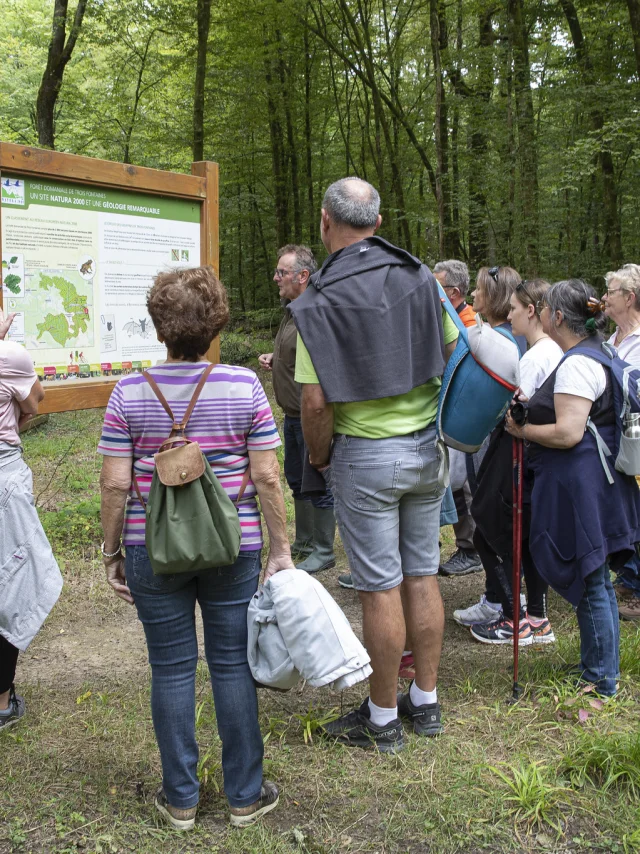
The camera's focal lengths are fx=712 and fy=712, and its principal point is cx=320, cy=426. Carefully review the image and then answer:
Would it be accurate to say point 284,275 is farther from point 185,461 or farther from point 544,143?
point 544,143

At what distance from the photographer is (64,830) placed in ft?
8.13

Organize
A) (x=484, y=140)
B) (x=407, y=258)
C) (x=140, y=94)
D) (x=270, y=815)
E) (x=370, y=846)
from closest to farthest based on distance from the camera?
(x=370, y=846) < (x=270, y=815) < (x=407, y=258) < (x=484, y=140) < (x=140, y=94)

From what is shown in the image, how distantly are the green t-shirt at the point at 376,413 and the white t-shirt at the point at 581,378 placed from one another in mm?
697

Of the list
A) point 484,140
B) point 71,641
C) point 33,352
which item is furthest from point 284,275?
point 484,140

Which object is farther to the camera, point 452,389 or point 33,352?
point 33,352

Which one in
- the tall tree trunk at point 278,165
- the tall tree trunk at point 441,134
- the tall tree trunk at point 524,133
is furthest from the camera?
the tall tree trunk at point 278,165

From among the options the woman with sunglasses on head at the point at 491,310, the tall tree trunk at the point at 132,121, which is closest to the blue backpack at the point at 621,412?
the woman with sunglasses on head at the point at 491,310

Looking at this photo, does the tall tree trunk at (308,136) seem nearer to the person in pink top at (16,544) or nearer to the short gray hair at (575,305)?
the short gray hair at (575,305)

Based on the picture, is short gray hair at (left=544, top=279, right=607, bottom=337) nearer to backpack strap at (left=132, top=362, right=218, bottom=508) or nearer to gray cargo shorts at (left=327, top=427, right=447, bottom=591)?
gray cargo shorts at (left=327, top=427, right=447, bottom=591)

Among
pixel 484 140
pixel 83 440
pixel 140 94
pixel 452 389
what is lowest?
pixel 83 440

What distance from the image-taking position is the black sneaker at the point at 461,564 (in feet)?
17.2

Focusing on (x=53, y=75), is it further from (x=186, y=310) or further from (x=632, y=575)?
(x=632, y=575)

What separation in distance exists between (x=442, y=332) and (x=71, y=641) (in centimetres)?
287

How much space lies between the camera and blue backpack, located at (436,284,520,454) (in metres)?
2.84
